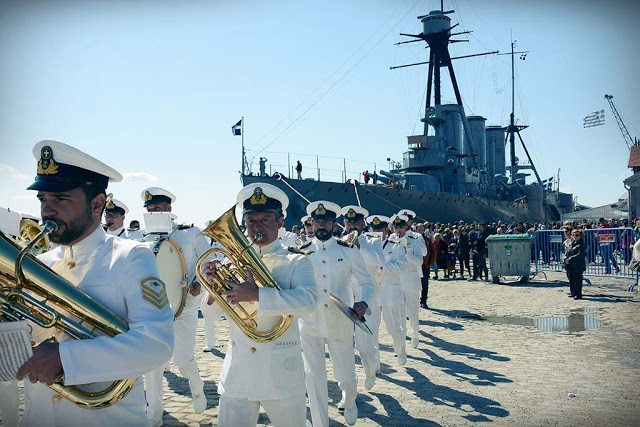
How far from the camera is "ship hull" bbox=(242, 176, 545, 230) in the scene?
111ft

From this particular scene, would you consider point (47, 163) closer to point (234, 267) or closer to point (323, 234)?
point (234, 267)

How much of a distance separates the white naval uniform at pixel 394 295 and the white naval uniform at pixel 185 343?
3.19m

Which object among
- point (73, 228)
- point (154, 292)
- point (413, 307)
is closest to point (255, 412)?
point (154, 292)

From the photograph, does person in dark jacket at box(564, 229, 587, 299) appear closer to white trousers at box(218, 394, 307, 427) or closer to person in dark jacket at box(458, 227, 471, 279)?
person in dark jacket at box(458, 227, 471, 279)

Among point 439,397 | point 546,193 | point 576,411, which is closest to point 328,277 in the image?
point 439,397

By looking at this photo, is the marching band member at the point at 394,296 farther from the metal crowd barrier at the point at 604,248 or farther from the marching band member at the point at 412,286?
the metal crowd barrier at the point at 604,248

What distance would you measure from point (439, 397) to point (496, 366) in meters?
1.84

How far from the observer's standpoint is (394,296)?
30.8 feet

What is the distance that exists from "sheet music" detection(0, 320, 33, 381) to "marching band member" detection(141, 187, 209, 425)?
10.5 feet

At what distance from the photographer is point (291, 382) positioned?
4.01 m

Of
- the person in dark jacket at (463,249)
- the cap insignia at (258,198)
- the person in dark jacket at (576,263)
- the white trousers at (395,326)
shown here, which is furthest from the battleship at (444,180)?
the cap insignia at (258,198)

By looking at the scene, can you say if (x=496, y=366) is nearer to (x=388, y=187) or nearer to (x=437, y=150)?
(x=388, y=187)

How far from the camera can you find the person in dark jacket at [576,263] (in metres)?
15.8

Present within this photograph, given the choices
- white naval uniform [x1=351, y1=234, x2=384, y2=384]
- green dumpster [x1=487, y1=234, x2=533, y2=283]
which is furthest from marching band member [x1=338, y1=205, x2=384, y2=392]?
green dumpster [x1=487, y1=234, x2=533, y2=283]
